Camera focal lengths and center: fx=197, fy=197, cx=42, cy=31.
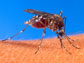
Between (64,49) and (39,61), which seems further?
(64,49)

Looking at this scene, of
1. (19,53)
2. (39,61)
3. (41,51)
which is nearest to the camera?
(39,61)

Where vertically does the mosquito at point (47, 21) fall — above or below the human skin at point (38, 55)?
above

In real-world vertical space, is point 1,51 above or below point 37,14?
below

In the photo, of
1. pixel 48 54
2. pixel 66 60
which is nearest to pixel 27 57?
pixel 48 54

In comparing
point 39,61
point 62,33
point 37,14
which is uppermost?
point 37,14

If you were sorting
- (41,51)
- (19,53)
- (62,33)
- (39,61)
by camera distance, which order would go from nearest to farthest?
(39,61), (19,53), (41,51), (62,33)

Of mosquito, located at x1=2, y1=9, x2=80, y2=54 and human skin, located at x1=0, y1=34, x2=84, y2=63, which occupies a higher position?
mosquito, located at x1=2, y1=9, x2=80, y2=54

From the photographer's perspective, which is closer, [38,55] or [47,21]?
[38,55]

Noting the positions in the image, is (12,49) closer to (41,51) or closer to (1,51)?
(1,51)

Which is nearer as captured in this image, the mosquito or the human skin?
the human skin

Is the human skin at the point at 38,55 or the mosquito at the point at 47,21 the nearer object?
the human skin at the point at 38,55

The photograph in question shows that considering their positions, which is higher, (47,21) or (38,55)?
(47,21)
